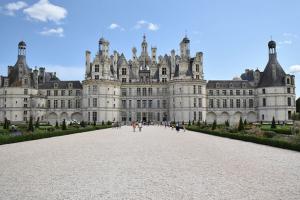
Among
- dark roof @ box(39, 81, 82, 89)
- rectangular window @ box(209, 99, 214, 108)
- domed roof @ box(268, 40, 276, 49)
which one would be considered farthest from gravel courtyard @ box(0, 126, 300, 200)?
domed roof @ box(268, 40, 276, 49)

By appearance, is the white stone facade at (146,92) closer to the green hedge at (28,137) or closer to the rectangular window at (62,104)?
the rectangular window at (62,104)

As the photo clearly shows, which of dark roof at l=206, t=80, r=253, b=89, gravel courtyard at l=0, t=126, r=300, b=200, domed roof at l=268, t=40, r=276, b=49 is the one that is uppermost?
domed roof at l=268, t=40, r=276, b=49

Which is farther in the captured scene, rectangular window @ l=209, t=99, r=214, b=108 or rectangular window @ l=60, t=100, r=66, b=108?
rectangular window @ l=60, t=100, r=66, b=108

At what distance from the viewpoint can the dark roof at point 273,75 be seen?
6500cm

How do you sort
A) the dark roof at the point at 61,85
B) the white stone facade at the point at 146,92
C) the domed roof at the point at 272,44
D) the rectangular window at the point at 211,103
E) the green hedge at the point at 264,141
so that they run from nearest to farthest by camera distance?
the green hedge at the point at 264,141 < the white stone facade at the point at 146,92 < the domed roof at the point at 272,44 < the rectangular window at the point at 211,103 < the dark roof at the point at 61,85

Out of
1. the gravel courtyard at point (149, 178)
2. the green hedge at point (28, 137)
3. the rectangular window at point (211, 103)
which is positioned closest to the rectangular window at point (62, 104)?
the rectangular window at point (211, 103)

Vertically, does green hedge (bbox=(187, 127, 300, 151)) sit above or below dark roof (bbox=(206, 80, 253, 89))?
below

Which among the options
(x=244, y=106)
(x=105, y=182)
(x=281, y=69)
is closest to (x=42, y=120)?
(x=244, y=106)

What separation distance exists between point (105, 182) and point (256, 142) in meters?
15.6

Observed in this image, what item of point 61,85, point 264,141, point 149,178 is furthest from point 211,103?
point 149,178

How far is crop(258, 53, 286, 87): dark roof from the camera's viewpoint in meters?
65.0

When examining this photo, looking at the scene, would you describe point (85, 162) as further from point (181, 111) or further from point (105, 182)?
point (181, 111)

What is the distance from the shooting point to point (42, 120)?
223ft

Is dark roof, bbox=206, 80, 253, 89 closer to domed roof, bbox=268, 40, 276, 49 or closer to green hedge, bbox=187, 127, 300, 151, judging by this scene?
domed roof, bbox=268, 40, 276, 49
